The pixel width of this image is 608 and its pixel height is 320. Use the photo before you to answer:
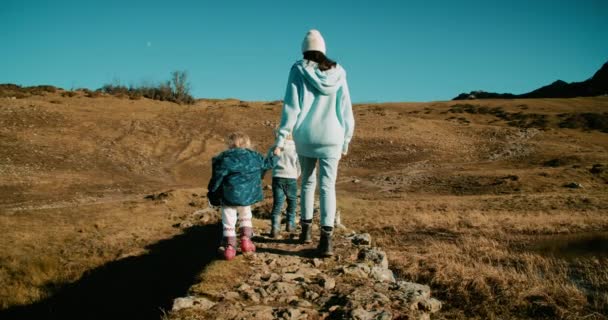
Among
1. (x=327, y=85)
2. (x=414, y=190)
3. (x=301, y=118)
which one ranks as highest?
(x=327, y=85)

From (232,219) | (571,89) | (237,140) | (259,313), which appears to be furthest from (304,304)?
(571,89)

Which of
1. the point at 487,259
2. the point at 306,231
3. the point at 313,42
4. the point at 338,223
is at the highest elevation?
the point at 313,42

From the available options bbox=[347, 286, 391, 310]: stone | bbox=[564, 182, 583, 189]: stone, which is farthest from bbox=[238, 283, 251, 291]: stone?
bbox=[564, 182, 583, 189]: stone

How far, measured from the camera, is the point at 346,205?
14.4m

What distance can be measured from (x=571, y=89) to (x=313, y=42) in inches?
3782

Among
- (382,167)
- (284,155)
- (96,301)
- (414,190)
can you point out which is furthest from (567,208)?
(96,301)

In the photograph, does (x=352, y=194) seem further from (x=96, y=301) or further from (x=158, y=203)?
(x=96, y=301)

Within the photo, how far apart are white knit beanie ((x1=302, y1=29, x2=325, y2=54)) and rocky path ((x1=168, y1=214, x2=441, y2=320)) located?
2.30 meters

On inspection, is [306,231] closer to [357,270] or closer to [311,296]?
[357,270]

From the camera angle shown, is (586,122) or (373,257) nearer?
(373,257)

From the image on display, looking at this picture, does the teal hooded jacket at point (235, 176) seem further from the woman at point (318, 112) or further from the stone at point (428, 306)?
the stone at point (428, 306)

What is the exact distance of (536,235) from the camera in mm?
11555

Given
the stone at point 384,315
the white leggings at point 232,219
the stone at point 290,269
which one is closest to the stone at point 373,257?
the stone at point 290,269

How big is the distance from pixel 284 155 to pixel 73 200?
33.1 ft
